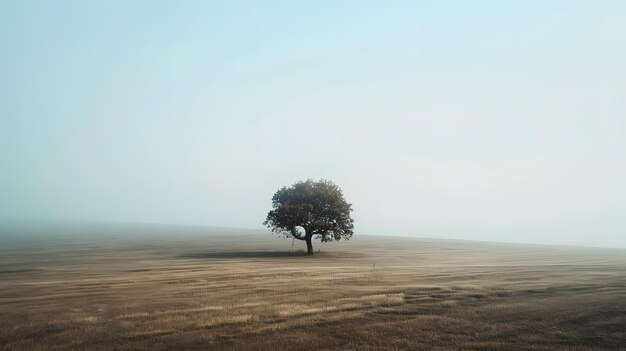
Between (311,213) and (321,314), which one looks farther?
(311,213)

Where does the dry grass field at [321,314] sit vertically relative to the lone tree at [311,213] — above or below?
below

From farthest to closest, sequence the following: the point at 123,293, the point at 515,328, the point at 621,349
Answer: the point at 123,293 → the point at 515,328 → the point at 621,349

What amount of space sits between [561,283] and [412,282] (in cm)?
1167

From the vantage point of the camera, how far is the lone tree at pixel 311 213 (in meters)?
80.3

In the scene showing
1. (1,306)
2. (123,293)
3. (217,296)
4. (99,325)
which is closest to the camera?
(99,325)

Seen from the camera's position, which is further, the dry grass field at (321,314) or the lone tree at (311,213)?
the lone tree at (311,213)

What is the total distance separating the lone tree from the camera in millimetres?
80312

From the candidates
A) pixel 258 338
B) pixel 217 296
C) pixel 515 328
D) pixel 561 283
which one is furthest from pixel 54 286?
pixel 561 283

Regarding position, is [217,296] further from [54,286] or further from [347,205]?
[347,205]

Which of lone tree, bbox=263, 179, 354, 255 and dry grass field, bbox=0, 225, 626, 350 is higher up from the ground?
lone tree, bbox=263, 179, 354, 255

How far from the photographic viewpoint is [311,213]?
81.8 metres

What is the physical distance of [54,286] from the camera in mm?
36969

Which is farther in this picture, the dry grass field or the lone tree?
the lone tree

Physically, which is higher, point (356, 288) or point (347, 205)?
point (347, 205)
